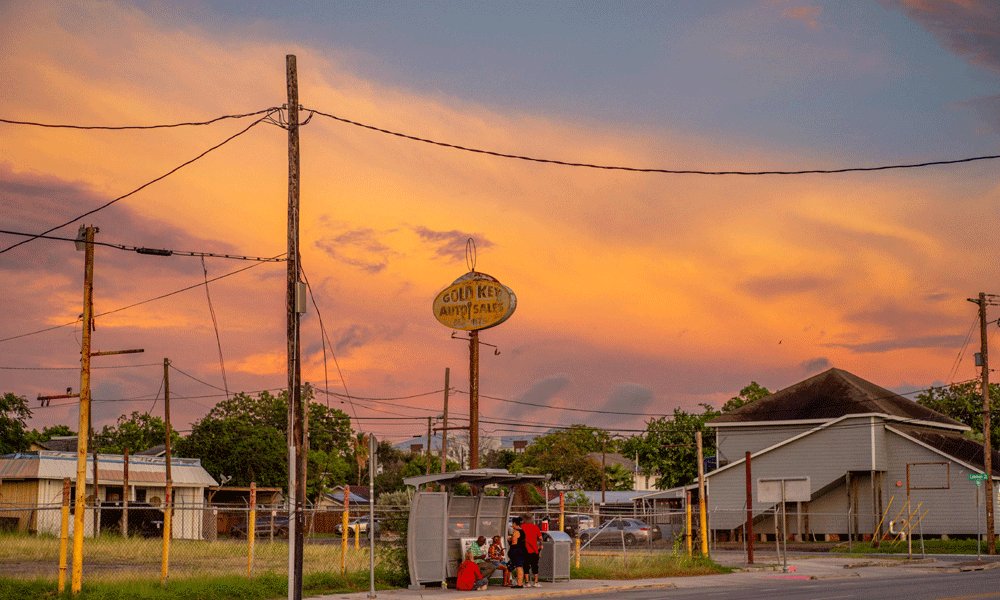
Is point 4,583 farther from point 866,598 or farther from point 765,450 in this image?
point 765,450

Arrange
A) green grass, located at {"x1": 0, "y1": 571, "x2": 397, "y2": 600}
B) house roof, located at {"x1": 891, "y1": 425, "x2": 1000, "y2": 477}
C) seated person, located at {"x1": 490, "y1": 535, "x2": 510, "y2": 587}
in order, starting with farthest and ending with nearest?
house roof, located at {"x1": 891, "y1": 425, "x2": 1000, "y2": 477} → seated person, located at {"x1": 490, "y1": 535, "x2": 510, "y2": 587} → green grass, located at {"x1": 0, "y1": 571, "x2": 397, "y2": 600}

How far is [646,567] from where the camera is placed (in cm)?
2958

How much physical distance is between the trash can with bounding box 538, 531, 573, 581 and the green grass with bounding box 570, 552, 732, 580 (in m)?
1.87

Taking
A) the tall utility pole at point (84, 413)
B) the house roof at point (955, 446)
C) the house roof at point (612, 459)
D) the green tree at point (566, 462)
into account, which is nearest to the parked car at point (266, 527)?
the tall utility pole at point (84, 413)

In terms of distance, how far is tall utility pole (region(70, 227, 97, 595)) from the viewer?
1831cm

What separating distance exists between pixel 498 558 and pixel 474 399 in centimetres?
750

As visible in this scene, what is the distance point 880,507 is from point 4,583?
140 ft

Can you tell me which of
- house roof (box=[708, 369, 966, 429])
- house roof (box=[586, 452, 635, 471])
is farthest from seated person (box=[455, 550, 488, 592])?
house roof (box=[586, 452, 635, 471])

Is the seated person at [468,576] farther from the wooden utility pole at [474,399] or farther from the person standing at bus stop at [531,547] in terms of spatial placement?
the wooden utility pole at [474,399]

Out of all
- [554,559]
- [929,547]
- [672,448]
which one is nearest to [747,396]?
[672,448]

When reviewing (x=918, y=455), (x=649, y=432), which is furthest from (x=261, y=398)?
(x=918, y=455)

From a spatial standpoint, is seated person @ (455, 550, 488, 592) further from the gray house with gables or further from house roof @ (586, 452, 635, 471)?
house roof @ (586, 452, 635, 471)

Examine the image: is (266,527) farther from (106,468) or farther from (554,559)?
(554,559)

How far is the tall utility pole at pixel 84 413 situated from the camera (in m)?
18.3
